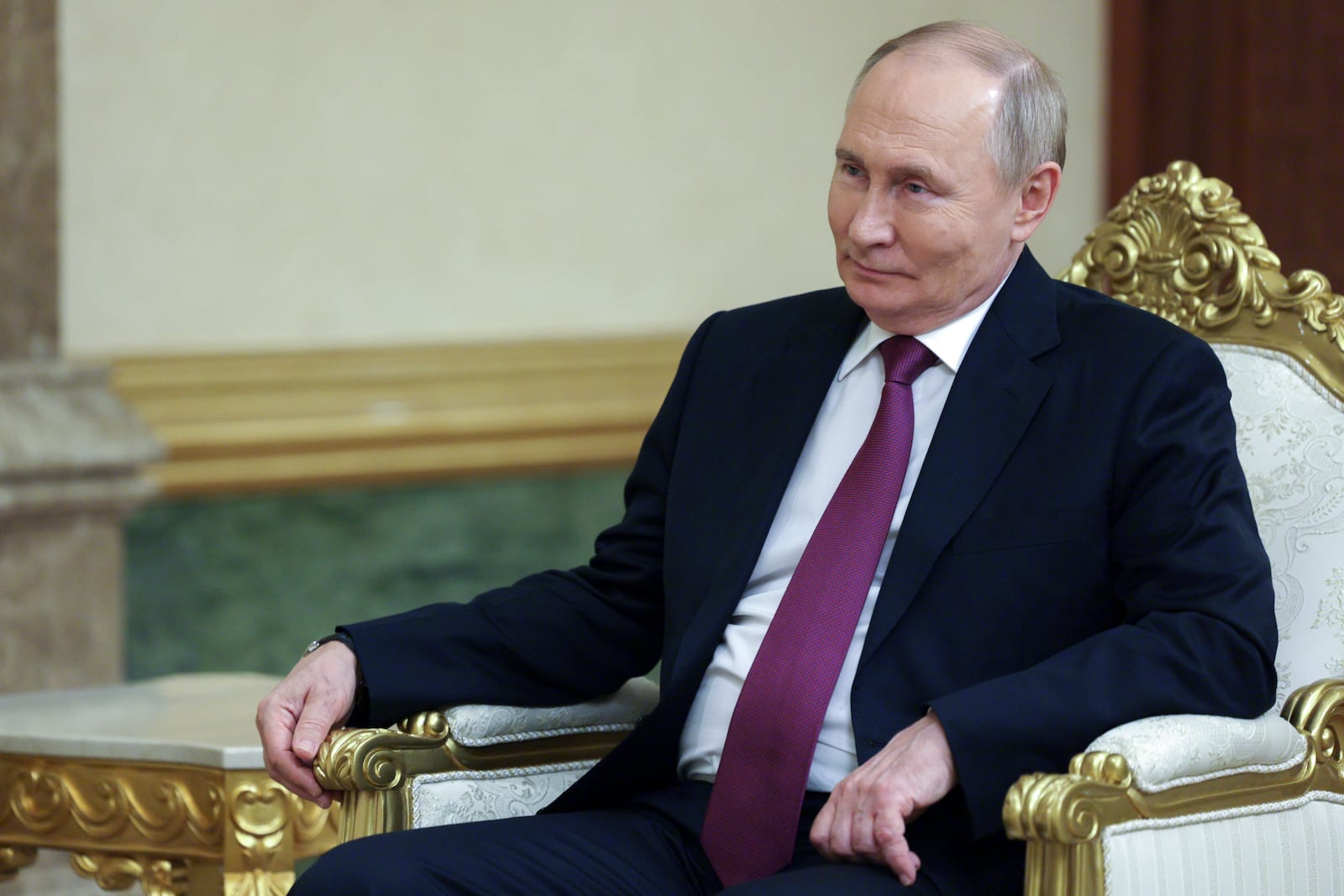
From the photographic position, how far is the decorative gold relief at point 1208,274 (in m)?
2.47

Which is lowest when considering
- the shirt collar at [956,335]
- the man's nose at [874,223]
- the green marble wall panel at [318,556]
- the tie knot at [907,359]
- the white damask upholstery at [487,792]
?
the green marble wall panel at [318,556]

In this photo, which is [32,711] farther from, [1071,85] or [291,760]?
[1071,85]

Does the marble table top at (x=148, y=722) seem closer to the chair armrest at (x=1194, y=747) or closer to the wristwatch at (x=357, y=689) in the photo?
the wristwatch at (x=357, y=689)

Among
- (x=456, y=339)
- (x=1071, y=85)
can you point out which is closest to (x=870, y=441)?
(x=456, y=339)

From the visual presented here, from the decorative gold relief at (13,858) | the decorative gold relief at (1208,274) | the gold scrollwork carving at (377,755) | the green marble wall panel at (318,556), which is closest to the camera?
the gold scrollwork carving at (377,755)

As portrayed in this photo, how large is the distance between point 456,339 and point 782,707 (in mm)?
2809

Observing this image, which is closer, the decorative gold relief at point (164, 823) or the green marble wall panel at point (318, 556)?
the decorative gold relief at point (164, 823)

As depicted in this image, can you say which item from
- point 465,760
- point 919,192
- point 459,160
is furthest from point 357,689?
point 459,160

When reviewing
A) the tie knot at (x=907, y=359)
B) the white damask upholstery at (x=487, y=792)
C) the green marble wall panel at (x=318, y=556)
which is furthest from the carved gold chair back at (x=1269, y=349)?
the green marble wall panel at (x=318, y=556)

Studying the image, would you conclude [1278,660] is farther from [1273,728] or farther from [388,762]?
[388,762]

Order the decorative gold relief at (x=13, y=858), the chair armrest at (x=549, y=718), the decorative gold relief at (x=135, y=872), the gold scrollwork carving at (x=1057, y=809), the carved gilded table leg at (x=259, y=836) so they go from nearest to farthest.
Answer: the gold scrollwork carving at (x=1057, y=809) < the chair armrest at (x=549, y=718) < the carved gilded table leg at (x=259, y=836) < the decorative gold relief at (x=135, y=872) < the decorative gold relief at (x=13, y=858)

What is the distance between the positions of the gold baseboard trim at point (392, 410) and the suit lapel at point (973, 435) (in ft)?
8.67

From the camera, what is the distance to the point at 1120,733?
1.87 m

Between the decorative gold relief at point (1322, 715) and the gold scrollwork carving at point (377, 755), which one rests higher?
the decorative gold relief at point (1322, 715)
